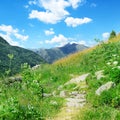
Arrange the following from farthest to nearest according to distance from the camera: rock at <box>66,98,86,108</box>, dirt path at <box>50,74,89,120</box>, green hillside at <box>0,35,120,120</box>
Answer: rock at <box>66,98,86,108</box> → dirt path at <box>50,74,89,120</box> → green hillside at <box>0,35,120,120</box>

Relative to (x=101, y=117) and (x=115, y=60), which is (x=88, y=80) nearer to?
(x=115, y=60)

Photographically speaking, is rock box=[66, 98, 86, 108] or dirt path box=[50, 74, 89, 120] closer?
dirt path box=[50, 74, 89, 120]

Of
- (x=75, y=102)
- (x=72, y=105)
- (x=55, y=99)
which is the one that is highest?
(x=55, y=99)

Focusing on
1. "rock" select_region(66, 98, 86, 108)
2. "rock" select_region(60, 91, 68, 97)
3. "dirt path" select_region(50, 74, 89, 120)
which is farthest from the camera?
"rock" select_region(60, 91, 68, 97)

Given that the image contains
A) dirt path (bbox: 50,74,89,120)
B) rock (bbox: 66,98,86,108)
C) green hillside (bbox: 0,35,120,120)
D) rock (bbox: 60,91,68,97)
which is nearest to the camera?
green hillside (bbox: 0,35,120,120)

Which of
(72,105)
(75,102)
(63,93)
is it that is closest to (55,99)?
(75,102)

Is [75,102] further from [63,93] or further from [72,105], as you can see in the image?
[63,93]

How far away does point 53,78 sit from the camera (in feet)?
69.1

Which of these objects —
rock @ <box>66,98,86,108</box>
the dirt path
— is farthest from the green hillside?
rock @ <box>66,98,86,108</box>

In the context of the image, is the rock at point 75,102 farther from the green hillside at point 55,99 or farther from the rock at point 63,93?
the rock at point 63,93

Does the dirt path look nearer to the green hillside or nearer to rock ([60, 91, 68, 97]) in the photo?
the green hillside

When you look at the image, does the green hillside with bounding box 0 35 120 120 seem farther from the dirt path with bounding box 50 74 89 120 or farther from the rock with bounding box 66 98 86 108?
the rock with bounding box 66 98 86 108

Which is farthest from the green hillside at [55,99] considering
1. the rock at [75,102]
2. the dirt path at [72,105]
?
the rock at [75,102]

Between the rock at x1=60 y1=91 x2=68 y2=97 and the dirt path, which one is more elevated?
the rock at x1=60 y1=91 x2=68 y2=97
